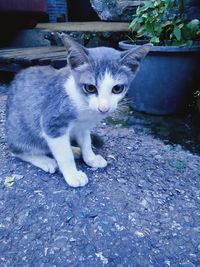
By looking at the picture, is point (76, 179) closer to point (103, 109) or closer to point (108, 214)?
point (108, 214)

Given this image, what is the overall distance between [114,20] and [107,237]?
11.5 ft

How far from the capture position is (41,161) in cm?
200

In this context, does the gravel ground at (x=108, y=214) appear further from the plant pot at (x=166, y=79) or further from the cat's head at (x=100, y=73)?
the plant pot at (x=166, y=79)

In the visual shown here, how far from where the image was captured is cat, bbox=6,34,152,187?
154 cm

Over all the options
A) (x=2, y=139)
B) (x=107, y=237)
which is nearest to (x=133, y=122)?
(x=2, y=139)

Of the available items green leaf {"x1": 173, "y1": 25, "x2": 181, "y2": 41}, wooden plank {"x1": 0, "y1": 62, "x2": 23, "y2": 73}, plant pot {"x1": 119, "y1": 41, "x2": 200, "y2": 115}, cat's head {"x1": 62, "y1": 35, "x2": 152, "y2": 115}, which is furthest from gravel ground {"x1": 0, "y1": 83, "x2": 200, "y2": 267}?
wooden plank {"x1": 0, "y1": 62, "x2": 23, "y2": 73}

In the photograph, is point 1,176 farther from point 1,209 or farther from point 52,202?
point 52,202

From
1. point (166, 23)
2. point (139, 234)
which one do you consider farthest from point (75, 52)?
point (166, 23)

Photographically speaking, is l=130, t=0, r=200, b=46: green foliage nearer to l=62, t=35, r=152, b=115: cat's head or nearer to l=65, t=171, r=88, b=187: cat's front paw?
l=62, t=35, r=152, b=115: cat's head

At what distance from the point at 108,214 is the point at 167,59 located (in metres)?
1.55

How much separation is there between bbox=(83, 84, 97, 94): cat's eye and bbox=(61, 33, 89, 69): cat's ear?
133mm

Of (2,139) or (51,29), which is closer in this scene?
(2,139)

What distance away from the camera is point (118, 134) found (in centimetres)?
258

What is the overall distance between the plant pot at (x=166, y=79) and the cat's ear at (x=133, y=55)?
3.13ft
